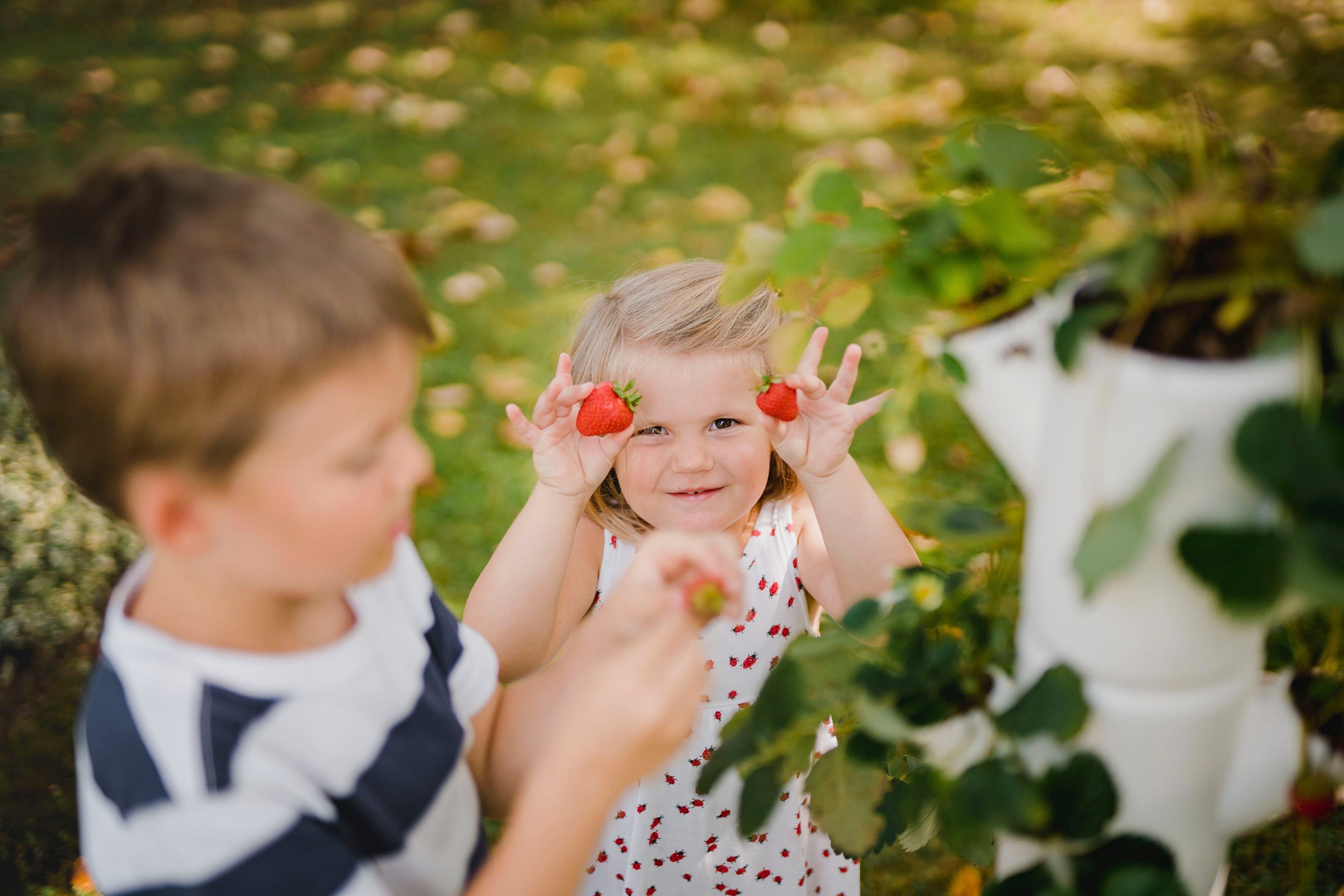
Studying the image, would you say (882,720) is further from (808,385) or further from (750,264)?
(808,385)

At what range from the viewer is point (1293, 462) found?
570 millimetres

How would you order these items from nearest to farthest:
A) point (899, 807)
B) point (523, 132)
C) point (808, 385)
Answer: point (899, 807)
point (808, 385)
point (523, 132)

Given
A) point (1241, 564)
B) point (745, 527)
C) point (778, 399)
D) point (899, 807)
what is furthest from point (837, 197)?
point (745, 527)

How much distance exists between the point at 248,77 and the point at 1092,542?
201 inches

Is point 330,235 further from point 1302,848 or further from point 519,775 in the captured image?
point 1302,848

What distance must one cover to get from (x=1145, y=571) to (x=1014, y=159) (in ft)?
0.97

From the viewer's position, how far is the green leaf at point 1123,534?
0.60 meters

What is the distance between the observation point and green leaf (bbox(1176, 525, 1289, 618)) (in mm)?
595

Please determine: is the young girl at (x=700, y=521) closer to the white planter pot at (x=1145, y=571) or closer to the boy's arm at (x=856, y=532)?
the boy's arm at (x=856, y=532)

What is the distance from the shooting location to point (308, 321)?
84cm

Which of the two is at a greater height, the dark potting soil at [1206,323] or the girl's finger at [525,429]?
the dark potting soil at [1206,323]

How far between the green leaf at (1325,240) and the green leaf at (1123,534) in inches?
4.8

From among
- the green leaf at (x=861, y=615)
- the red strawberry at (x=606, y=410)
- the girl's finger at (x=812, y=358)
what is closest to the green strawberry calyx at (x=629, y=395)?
the red strawberry at (x=606, y=410)

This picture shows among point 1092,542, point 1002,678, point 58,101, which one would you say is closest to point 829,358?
point 1002,678
